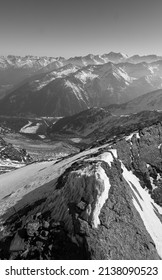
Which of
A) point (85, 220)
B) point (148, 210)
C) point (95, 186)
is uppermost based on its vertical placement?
point (95, 186)

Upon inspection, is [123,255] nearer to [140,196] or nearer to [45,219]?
[45,219]

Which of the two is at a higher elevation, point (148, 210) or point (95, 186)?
point (95, 186)

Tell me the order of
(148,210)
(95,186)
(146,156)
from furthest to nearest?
1. (146,156)
2. (148,210)
3. (95,186)

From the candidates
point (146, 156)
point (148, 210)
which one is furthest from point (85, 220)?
point (146, 156)

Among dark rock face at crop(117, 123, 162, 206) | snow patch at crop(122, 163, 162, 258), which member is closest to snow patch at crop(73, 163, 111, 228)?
snow patch at crop(122, 163, 162, 258)

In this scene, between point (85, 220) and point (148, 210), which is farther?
point (148, 210)

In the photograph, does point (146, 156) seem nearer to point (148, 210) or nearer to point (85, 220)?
point (148, 210)

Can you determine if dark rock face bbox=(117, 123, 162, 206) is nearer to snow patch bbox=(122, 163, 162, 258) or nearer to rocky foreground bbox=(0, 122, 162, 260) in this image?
snow patch bbox=(122, 163, 162, 258)

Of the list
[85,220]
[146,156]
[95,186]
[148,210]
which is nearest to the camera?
[85,220]
